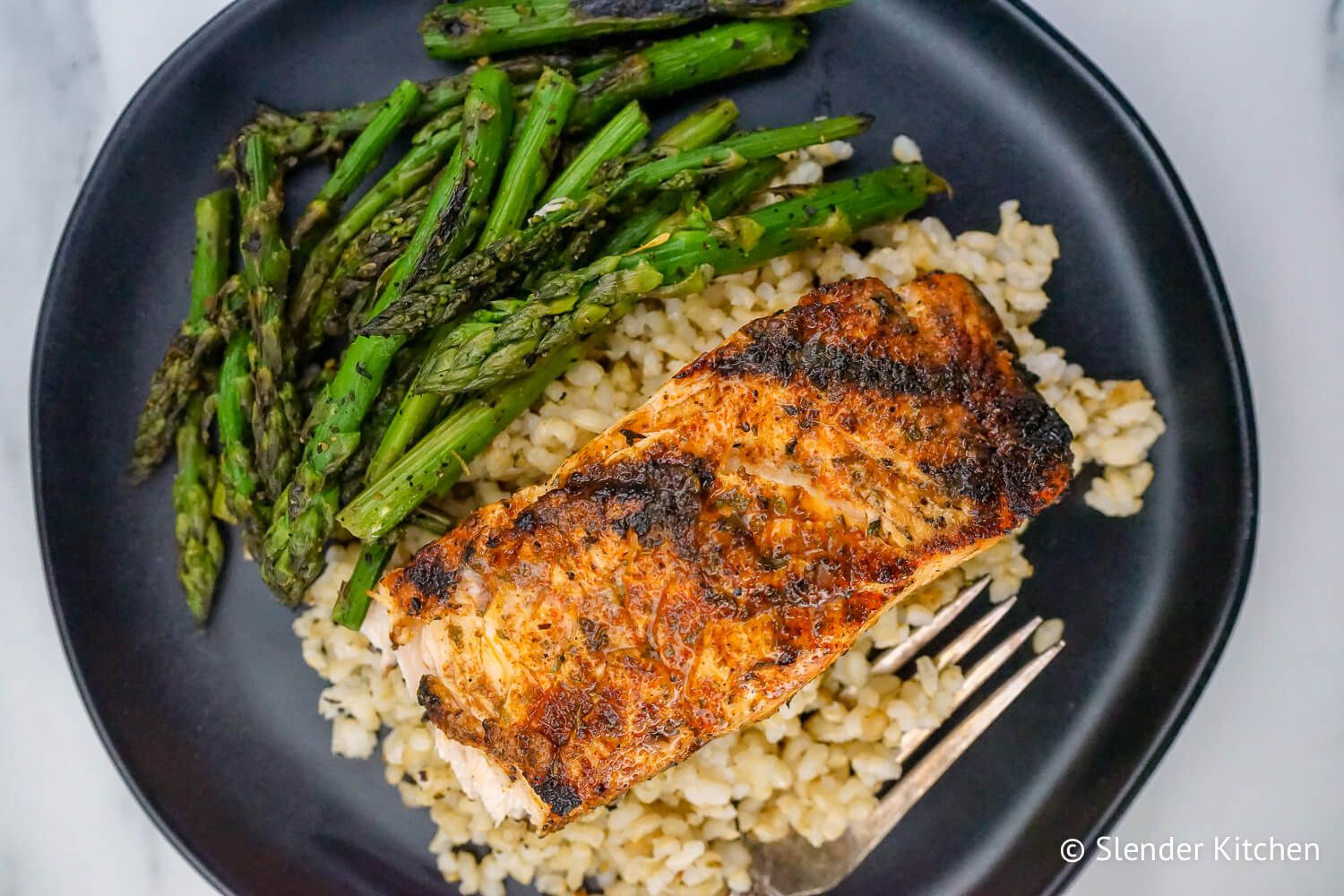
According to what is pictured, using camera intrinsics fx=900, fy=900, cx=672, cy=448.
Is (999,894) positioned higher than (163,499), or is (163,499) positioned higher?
(163,499)

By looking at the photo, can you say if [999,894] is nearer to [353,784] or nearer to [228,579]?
[353,784]

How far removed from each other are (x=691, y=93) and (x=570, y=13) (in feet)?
1.91

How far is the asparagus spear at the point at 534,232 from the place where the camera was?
3.37m

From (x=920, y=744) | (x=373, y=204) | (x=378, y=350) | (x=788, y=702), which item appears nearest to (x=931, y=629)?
(x=920, y=744)

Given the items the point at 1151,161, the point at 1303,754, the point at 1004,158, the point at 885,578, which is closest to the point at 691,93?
the point at 1004,158

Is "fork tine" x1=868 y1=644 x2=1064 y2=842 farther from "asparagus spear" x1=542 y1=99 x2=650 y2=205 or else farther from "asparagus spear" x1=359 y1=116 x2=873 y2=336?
"asparagus spear" x1=542 y1=99 x2=650 y2=205

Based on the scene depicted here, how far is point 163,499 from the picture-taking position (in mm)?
3904

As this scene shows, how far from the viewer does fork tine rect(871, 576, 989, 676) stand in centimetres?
381

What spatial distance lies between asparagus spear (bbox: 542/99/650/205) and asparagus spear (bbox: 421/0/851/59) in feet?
1.22

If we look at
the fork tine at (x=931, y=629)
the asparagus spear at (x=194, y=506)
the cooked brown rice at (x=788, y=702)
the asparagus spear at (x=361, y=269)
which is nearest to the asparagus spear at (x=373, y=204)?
the asparagus spear at (x=361, y=269)

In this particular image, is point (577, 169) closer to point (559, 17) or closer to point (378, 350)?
point (559, 17)

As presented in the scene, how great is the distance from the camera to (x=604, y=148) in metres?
3.52

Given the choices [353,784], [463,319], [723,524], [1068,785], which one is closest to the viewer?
[723,524]

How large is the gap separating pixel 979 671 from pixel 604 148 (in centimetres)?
265
